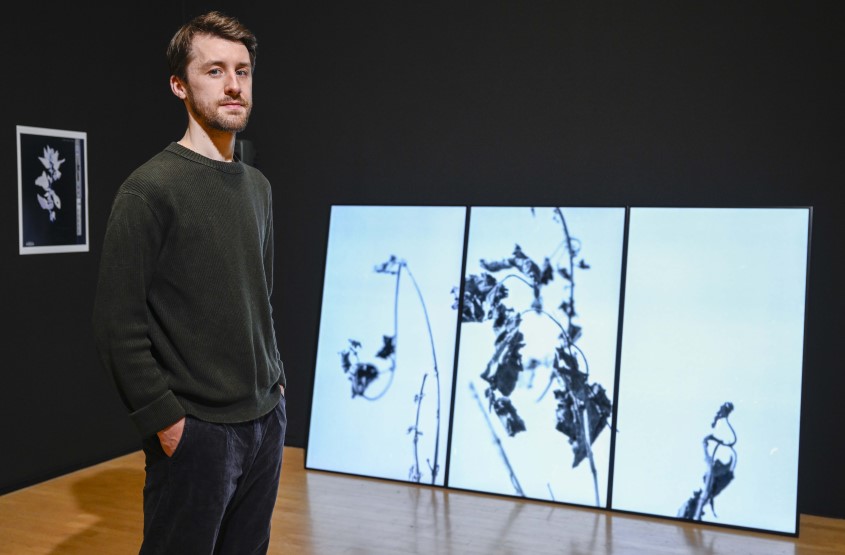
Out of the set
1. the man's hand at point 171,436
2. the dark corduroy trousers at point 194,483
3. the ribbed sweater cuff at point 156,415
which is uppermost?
the ribbed sweater cuff at point 156,415

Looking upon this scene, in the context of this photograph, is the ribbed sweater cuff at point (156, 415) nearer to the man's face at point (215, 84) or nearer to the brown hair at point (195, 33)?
the man's face at point (215, 84)

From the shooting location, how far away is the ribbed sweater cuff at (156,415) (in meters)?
1.93

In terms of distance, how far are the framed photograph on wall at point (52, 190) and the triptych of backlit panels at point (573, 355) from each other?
4.44ft

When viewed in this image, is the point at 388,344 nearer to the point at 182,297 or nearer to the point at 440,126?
the point at 440,126

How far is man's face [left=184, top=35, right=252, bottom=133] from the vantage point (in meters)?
2.08

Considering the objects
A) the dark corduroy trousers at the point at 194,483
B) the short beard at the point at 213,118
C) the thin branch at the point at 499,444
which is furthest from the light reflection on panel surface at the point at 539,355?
the short beard at the point at 213,118

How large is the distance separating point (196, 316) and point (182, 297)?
0.18ft

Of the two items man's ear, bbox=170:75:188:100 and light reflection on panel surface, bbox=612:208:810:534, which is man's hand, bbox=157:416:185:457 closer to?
man's ear, bbox=170:75:188:100

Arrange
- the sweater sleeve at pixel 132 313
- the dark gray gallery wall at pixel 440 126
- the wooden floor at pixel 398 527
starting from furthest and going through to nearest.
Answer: the dark gray gallery wall at pixel 440 126 → the wooden floor at pixel 398 527 → the sweater sleeve at pixel 132 313

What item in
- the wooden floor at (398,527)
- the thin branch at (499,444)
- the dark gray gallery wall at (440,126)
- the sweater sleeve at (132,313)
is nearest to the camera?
the sweater sleeve at (132,313)

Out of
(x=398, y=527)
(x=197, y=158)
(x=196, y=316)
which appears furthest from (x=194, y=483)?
(x=398, y=527)

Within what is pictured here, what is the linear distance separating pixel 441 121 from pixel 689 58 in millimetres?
1320

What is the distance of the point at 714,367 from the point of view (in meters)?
3.85

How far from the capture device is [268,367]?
218cm
